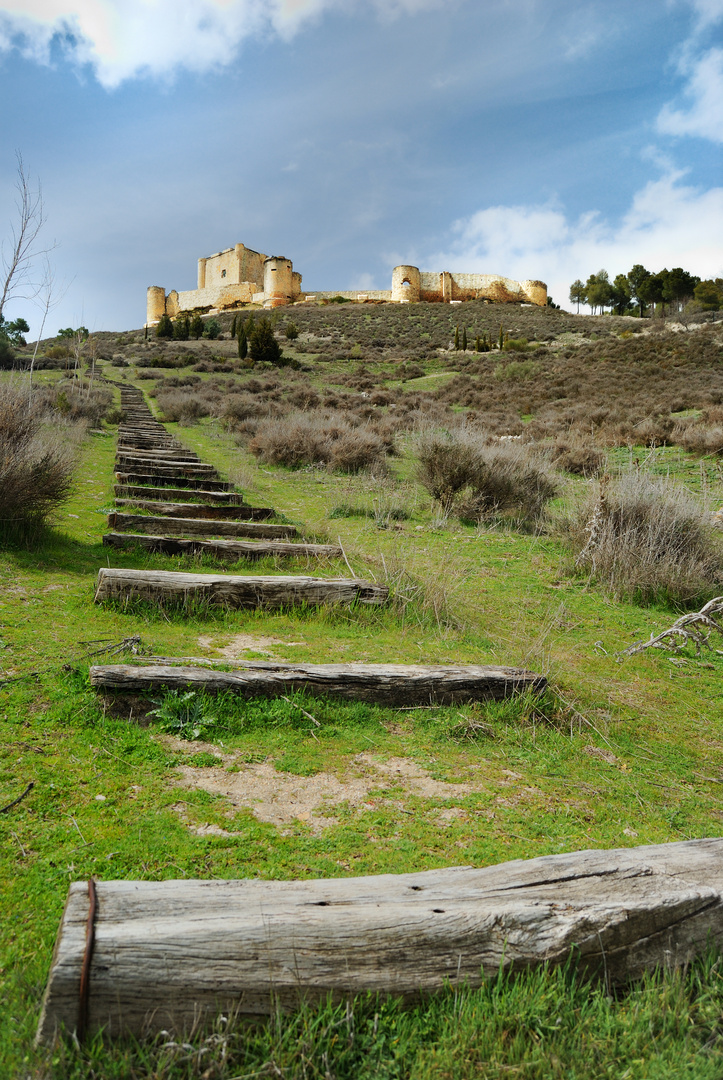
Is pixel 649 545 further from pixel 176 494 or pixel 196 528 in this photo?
pixel 176 494

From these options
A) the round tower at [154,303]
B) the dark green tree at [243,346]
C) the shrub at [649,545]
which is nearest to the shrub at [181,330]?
Answer: the dark green tree at [243,346]

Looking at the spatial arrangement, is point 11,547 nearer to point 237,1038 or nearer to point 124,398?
point 237,1038

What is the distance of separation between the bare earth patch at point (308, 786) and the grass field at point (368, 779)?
0.03 feet

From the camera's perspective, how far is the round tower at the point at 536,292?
6694 cm

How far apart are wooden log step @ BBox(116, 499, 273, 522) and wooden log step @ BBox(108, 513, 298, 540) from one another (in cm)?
30

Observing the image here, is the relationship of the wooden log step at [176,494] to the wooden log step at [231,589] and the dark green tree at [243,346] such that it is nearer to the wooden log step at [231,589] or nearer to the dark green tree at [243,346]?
the wooden log step at [231,589]

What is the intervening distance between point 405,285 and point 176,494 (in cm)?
6337

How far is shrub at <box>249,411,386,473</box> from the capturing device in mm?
11883

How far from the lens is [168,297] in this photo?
73000 mm

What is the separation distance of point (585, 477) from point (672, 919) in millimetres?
10271

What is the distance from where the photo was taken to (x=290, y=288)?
6606cm

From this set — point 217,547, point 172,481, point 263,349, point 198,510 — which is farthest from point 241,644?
point 263,349

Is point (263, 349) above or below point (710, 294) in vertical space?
below

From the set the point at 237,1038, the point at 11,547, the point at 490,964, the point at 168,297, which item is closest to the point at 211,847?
the point at 237,1038
